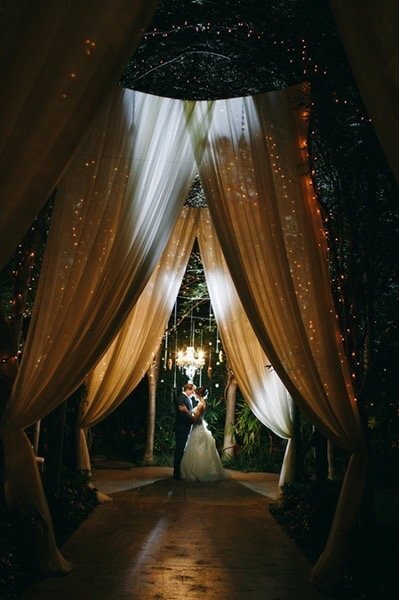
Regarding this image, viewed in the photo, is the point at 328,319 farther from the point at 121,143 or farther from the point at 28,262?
the point at 28,262

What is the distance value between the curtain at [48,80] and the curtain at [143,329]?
157 inches

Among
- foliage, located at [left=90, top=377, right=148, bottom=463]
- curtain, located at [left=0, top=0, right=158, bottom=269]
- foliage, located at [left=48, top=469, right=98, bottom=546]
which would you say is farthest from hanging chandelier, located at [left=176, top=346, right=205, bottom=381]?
curtain, located at [left=0, top=0, right=158, bottom=269]

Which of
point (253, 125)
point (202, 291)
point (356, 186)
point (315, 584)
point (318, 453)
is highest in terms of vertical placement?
point (202, 291)

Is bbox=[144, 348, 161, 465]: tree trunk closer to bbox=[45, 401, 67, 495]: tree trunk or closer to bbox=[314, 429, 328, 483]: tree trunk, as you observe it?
bbox=[45, 401, 67, 495]: tree trunk

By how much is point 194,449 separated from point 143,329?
3593 mm

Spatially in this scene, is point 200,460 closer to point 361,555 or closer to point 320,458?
point 320,458

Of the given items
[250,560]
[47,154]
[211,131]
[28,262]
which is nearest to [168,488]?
[250,560]

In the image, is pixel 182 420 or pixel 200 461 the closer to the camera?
pixel 200 461

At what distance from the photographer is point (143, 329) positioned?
676 cm

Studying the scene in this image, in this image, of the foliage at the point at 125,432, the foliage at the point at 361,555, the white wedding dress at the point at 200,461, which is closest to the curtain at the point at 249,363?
the foliage at the point at 361,555

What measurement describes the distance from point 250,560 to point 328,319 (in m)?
2.19

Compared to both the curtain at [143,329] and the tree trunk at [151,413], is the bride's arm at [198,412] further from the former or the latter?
the curtain at [143,329]

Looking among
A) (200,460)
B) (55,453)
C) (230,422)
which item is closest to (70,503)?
(55,453)

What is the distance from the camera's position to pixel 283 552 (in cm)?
510
